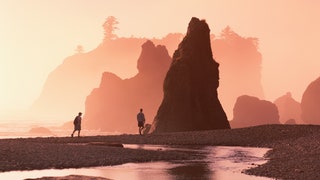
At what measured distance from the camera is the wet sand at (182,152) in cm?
2886

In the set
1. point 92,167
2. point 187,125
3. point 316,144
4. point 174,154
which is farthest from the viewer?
point 187,125

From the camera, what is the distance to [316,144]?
40656mm

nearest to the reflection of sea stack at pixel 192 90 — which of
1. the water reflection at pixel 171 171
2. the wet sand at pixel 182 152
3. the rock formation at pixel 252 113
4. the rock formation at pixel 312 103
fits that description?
the wet sand at pixel 182 152

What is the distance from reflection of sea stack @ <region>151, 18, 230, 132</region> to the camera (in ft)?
240

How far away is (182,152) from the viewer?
3816 cm

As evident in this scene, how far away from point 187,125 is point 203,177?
46.9 m

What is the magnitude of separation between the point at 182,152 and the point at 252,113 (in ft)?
427

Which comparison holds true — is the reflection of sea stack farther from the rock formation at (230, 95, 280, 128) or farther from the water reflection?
the rock formation at (230, 95, 280, 128)

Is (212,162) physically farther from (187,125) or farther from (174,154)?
(187,125)

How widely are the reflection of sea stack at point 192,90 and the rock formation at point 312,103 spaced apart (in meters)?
106

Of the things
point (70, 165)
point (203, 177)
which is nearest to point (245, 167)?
point (203, 177)

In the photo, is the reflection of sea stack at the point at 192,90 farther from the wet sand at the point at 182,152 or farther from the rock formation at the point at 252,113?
the rock formation at the point at 252,113

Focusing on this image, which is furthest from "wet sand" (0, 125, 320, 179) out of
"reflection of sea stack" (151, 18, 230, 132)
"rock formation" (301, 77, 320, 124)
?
"rock formation" (301, 77, 320, 124)

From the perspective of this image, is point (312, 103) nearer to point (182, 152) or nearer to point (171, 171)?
point (182, 152)
